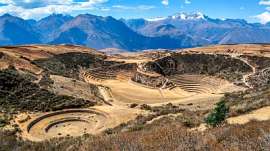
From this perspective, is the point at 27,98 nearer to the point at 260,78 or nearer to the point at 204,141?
the point at 204,141

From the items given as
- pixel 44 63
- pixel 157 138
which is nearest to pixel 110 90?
pixel 44 63

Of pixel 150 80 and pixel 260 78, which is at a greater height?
pixel 260 78

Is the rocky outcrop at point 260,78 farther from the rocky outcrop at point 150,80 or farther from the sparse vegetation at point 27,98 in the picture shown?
the sparse vegetation at point 27,98

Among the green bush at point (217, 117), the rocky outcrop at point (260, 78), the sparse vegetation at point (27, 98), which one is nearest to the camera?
the green bush at point (217, 117)

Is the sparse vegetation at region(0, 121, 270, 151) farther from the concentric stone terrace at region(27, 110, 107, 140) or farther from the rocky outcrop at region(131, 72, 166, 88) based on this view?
the rocky outcrop at region(131, 72, 166, 88)

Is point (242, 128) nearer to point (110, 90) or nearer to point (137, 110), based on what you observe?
point (137, 110)

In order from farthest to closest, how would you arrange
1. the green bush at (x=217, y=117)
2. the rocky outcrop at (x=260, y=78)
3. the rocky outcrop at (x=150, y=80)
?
the rocky outcrop at (x=150, y=80) < the rocky outcrop at (x=260, y=78) < the green bush at (x=217, y=117)

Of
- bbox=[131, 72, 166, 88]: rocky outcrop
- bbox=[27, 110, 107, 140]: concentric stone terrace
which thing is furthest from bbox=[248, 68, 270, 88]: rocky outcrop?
bbox=[27, 110, 107, 140]: concentric stone terrace

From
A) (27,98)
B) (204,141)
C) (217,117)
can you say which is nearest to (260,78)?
(27,98)

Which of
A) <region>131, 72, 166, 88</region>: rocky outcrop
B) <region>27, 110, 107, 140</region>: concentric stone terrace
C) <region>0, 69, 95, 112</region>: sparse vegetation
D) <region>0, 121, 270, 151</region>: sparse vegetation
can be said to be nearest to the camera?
<region>0, 121, 270, 151</region>: sparse vegetation

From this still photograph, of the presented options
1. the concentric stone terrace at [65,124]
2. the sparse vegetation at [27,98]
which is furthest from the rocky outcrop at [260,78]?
the concentric stone terrace at [65,124]

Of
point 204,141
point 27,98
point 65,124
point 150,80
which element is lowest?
point 65,124
